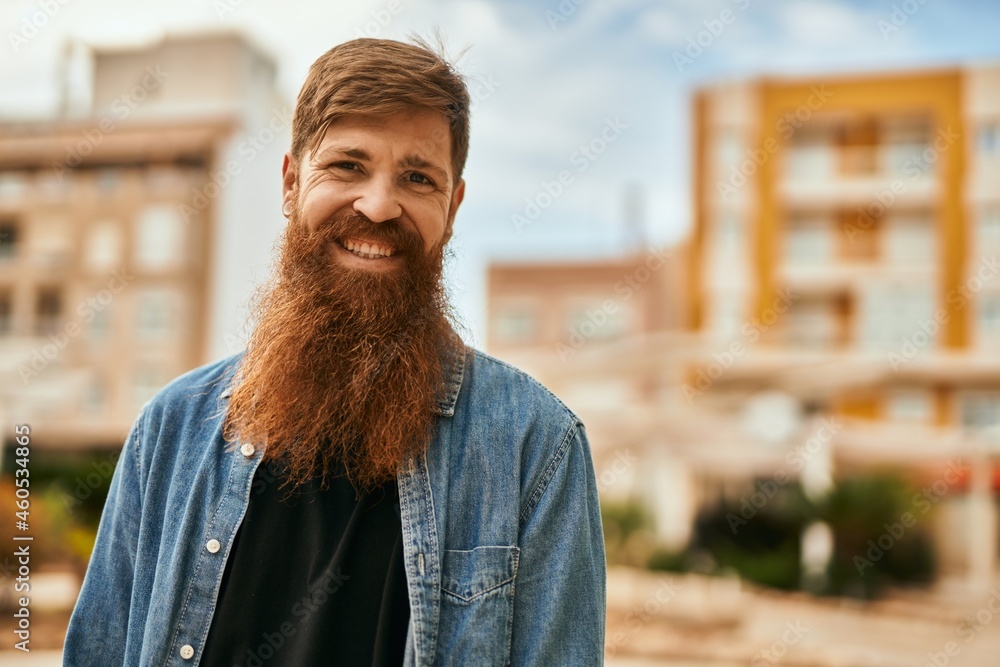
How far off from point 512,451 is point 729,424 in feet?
44.0

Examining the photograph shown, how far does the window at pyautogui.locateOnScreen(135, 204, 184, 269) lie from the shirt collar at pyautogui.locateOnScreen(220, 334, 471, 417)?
2421cm

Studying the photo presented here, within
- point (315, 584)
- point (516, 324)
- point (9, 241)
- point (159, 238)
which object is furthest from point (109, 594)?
point (516, 324)

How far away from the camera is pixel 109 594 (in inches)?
66.4

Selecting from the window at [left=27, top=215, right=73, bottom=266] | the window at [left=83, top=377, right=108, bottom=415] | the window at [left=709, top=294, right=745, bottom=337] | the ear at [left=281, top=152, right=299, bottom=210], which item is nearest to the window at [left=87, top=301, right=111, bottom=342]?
the window at [left=83, top=377, right=108, bottom=415]

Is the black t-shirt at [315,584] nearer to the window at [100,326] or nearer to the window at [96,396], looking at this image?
the window at [96,396]

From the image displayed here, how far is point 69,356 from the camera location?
77.8 ft

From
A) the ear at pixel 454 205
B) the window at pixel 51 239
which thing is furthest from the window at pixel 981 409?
the ear at pixel 454 205

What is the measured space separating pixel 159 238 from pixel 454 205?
2477 centimetres

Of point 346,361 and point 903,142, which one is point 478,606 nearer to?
point 346,361

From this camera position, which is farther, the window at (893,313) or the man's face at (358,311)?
the window at (893,313)

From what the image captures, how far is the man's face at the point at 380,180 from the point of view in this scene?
1.66 metres

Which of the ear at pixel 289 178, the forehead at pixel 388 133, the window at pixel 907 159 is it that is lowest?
the ear at pixel 289 178

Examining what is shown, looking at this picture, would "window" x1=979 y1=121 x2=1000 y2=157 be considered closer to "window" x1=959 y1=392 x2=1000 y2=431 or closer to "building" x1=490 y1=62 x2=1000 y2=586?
"building" x1=490 y1=62 x2=1000 y2=586

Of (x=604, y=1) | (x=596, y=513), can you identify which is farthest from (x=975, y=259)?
(x=596, y=513)
